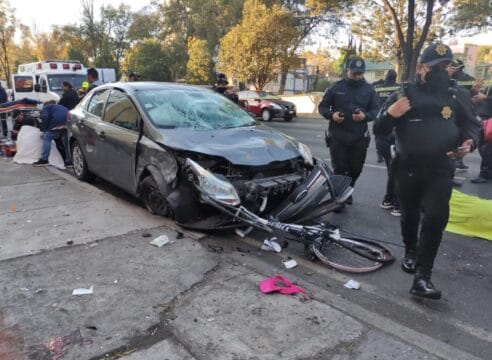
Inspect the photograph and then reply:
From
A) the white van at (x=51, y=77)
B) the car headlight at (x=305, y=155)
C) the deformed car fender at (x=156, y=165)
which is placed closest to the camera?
the deformed car fender at (x=156, y=165)

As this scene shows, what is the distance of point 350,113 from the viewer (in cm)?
514

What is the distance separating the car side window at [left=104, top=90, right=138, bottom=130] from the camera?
522cm

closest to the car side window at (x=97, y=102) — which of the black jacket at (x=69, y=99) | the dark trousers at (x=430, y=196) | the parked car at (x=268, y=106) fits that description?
the black jacket at (x=69, y=99)

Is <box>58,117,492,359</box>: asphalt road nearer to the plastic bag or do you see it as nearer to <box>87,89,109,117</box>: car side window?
<box>87,89,109,117</box>: car side window

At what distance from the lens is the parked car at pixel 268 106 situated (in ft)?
63.5

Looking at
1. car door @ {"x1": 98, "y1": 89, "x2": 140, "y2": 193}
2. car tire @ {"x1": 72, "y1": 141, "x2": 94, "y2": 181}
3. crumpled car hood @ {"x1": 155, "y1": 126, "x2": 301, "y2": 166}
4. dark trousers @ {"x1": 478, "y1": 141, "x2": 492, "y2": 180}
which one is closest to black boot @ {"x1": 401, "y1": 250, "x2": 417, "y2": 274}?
crumpled car hood @ {"x1": 155, "y1": 126, "x2": 301, "y2": 166}

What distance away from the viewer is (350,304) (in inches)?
126

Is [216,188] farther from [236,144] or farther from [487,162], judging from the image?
[487,162]

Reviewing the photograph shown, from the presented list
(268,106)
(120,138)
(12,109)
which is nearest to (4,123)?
(12,109)

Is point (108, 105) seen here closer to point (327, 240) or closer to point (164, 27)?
point (327, 240)

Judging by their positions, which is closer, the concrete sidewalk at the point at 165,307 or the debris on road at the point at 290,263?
the concrete sidewalk at the point at 165,307

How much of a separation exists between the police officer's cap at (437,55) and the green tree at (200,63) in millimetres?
32645

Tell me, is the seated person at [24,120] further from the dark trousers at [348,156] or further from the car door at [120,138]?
the dark trousers at [348,156]

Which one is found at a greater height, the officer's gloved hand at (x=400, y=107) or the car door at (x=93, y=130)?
the officer's gloved hand at (x=400, y=107)
